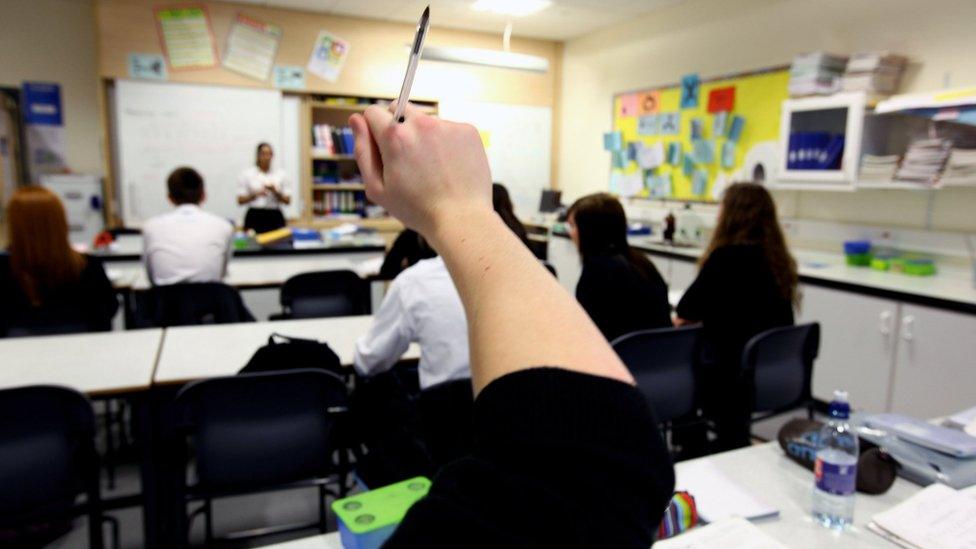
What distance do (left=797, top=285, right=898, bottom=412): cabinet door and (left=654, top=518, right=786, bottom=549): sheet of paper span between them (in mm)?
2358

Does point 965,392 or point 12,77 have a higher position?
point 12,77

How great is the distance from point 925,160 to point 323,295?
10.8ft

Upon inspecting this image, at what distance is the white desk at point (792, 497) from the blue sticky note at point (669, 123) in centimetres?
452

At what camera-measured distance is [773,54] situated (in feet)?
15.9

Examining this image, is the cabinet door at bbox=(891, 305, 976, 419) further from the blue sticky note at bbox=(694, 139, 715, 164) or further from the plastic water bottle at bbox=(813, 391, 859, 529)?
the blue sticky note at bbox=(694, 139, 715, 164)

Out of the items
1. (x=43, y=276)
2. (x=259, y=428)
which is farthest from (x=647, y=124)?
(x=259, y=428)

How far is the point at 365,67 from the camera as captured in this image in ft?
21.5

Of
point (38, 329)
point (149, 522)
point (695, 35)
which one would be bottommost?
point (149, 522)

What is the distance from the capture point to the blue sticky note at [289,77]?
621 centimetres

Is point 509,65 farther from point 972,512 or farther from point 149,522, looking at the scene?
point 972,512

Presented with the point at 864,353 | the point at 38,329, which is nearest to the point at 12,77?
the point at 38,329

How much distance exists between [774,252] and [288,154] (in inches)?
193

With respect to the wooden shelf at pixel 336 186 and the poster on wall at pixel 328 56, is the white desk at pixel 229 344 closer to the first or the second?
the wooden shelf at pixel 336 186

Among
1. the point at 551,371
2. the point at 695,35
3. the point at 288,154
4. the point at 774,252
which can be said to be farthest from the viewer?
the point at 288,154
